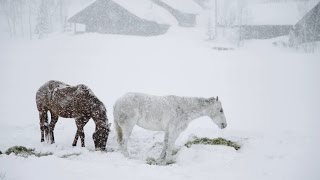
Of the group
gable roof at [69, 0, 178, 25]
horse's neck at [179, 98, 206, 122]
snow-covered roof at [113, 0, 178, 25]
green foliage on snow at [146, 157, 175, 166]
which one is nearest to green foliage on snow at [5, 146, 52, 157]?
green foliage on snow at [146, 157, 175, 166]

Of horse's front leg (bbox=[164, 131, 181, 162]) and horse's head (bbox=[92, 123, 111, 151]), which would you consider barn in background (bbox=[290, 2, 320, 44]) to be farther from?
horse's head (bbox=[92, 123, 111, 151])

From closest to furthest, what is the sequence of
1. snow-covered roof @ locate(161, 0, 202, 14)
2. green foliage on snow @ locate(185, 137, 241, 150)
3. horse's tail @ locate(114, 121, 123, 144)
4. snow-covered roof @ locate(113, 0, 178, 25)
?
horse's tail @ locate(114, 121, 123, 144), green foliage on snow @ locate(185, 137, 241, 150), snow-covered roof @ locate(113, 0, 178, 25), snow-covered roof @ locate(161, 0, 202, 14)

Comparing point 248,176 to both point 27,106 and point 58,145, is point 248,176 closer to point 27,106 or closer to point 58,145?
point 58,145

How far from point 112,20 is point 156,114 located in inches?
1630

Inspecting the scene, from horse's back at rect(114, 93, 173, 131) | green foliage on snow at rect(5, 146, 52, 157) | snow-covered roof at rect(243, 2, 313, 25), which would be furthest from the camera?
snow-covered roof at rect(243, 2, 313, 25)

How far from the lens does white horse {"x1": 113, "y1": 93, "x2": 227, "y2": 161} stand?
27.9 ft

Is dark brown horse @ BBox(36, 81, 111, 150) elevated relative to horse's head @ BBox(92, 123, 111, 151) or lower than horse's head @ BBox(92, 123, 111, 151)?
elevated

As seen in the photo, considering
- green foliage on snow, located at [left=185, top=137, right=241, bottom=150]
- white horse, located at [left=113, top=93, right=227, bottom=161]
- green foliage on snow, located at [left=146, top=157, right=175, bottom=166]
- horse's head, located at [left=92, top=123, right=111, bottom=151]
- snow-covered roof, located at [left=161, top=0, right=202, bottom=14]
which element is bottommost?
green foliage on snow, located at [left=146, top=157, right=175, bottom=166]

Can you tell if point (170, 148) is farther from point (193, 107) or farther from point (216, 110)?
point (216, 110)

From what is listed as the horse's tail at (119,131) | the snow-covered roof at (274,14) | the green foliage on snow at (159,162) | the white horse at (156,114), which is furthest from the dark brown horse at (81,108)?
the snow-covered roof at (274,14)

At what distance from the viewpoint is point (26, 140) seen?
1025 cm

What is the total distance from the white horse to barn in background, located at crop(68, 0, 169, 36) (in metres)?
38.8

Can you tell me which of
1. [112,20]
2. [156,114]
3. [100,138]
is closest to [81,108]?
[100,138]

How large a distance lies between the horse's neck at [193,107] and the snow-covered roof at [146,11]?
3861 cm
